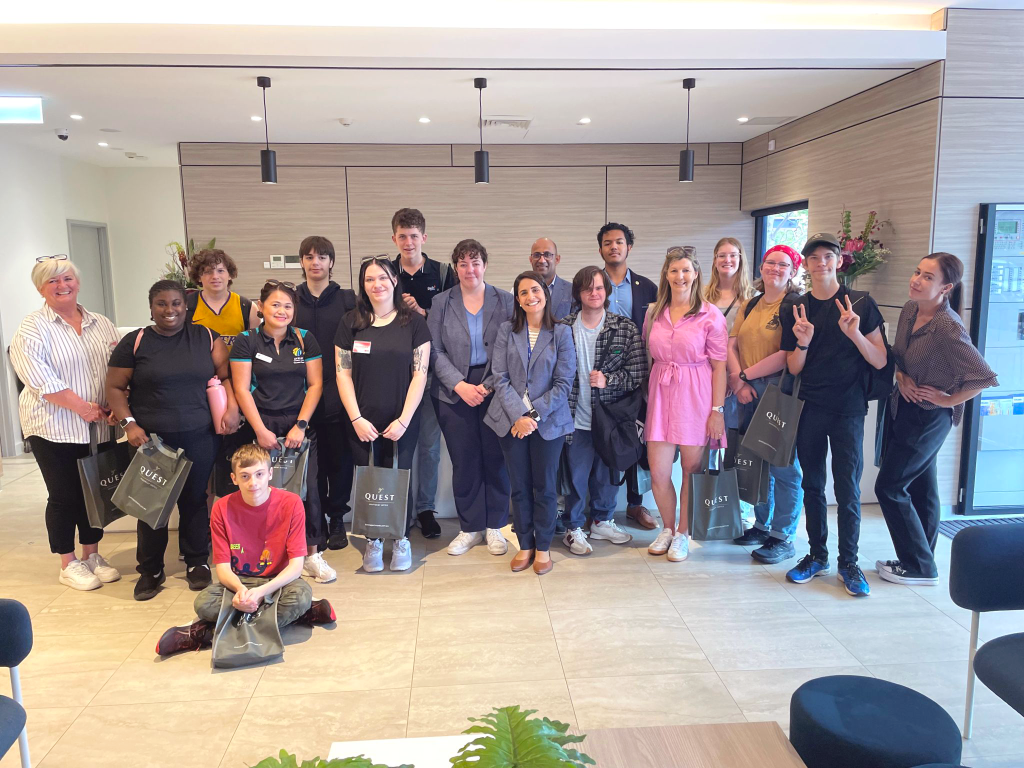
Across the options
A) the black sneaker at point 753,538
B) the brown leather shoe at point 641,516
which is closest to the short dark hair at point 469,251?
the brown leather shoe at point 641,516

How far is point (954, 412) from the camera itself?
3.30 meters

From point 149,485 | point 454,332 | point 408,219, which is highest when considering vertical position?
point 408,219

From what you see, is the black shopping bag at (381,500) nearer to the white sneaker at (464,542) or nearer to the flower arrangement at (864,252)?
the white sneaker at (464,542)

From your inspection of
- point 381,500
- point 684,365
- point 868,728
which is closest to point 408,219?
point 381,500

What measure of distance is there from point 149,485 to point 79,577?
75cm

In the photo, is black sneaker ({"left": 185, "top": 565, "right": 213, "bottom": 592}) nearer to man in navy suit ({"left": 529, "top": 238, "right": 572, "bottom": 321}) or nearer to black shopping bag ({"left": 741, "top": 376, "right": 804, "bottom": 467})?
man in navy suit ({"left": 529, "top": 238, "right": 572, "bottom": 321})

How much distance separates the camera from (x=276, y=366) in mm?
3465

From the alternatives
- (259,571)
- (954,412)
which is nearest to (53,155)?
(259,571)

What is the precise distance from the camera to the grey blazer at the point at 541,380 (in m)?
3.52

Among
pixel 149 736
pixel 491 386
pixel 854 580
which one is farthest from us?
pixel 491 386

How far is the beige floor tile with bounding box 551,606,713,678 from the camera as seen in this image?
9.12ft

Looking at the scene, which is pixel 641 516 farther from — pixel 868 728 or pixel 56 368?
pixel 56 368

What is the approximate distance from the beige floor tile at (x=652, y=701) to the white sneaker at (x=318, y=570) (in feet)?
4.85

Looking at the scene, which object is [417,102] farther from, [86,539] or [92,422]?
[86,539]
